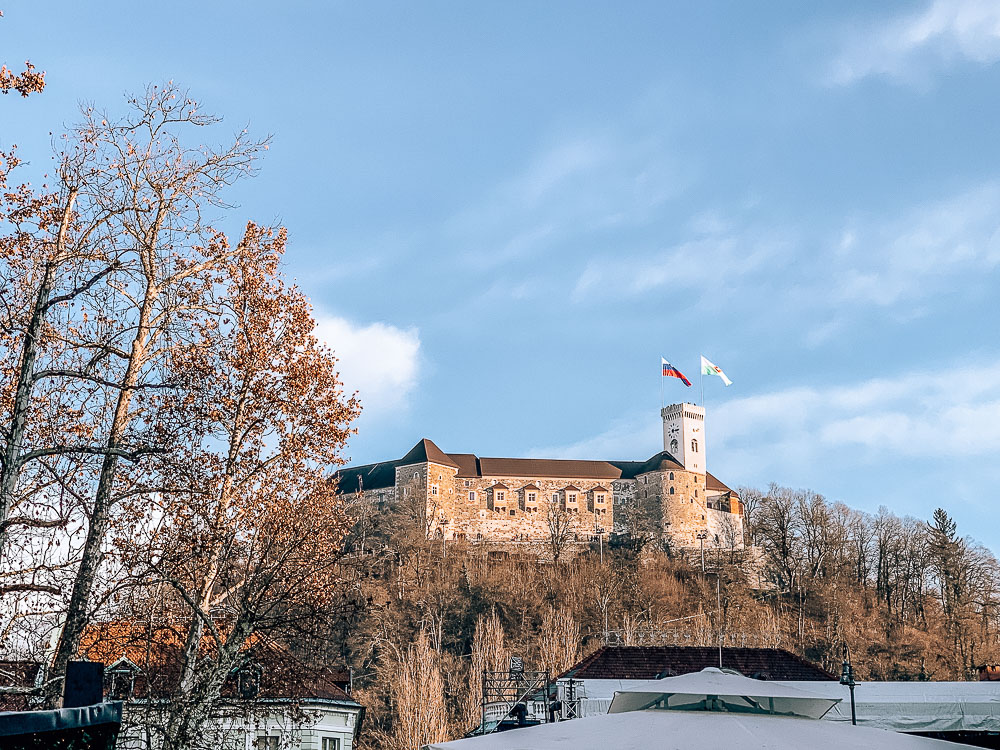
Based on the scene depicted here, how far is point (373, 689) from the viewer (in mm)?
52250

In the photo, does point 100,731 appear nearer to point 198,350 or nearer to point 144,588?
point 144,588

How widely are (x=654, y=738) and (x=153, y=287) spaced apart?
7311 millimetres

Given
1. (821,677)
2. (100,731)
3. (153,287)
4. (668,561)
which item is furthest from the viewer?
(668,561)

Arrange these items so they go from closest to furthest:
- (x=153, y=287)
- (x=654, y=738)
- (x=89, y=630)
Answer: (x=654, y=738) < (x=89, y=630) < (x=153, y=287)

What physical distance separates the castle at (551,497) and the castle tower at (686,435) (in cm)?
207

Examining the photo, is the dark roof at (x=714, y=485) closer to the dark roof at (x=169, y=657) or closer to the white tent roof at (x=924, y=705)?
the white tent roof at (x=924, y=705)

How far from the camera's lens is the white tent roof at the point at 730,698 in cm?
889

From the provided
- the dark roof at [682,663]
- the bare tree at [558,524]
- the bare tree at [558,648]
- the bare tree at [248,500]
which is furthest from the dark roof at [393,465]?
the bare tree at [248,500]

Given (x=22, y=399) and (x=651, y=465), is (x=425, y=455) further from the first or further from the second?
(x=22, y=399)

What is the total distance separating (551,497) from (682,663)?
79377 mm

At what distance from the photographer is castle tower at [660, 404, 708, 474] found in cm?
11375

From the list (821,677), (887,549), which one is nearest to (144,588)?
(821,677)

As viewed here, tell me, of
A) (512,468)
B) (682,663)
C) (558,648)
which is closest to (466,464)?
(512,468)

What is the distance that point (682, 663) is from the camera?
1128 inches
